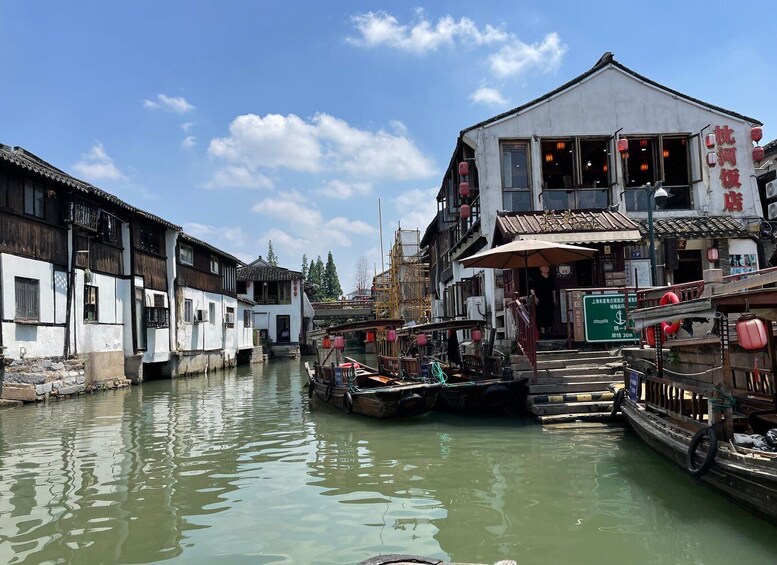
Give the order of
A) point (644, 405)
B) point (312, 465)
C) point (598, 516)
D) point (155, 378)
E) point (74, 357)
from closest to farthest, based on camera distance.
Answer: point (598, 516), point (312, 465), point (644, 405), point (74, 357), point (155, 378)

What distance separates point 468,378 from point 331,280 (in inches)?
2753

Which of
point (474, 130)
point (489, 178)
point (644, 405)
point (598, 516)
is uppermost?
point (474, 130)

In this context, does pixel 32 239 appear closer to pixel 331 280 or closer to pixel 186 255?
pixel 186 255

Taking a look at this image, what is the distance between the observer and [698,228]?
49.9 feet

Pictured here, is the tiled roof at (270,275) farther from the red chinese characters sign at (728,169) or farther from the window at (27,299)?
the red chinese characters sign at (728,169)

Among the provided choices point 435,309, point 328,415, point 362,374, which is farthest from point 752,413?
point 435,309

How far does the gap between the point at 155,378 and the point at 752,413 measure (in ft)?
73.4

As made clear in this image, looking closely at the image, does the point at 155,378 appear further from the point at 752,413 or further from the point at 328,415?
the point at 752,413

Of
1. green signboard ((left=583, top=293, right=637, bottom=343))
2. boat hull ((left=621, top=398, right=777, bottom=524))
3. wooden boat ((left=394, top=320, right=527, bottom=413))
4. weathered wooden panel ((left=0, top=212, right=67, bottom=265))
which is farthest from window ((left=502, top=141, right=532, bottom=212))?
weathered wooden panel ((left=0, top=212, right=67, bottom=265))

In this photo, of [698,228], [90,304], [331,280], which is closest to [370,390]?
[698,228]

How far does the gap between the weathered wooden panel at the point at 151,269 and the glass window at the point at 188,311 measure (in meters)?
2.28

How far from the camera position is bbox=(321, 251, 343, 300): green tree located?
3206 inches

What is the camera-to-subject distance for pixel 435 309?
2802cm

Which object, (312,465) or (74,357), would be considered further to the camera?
(74,357)
